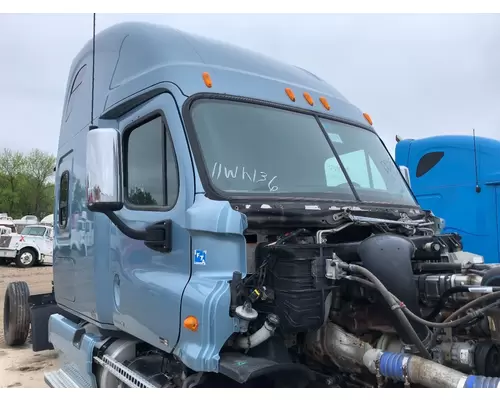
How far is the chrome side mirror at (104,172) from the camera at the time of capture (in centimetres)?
298

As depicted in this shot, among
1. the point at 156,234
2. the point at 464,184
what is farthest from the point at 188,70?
the point at 464,184

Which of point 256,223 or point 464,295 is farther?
point 256,223

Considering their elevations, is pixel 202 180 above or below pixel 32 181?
below

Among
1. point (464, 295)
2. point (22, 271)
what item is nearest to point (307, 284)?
point (464, 295)

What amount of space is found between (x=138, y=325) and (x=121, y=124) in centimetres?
156

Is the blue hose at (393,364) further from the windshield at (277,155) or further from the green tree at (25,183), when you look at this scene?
the green tree at (25,183)

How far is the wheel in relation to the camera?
20845 millimetres

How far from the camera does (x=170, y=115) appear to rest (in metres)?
3.36

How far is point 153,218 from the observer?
3438mm

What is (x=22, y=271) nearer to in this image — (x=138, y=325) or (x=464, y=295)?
(x=138, y=325)

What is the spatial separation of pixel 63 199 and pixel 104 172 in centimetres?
253

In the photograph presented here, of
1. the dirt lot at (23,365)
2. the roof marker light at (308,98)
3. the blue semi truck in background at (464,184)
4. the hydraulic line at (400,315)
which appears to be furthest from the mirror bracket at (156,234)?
the blue semi truck in background at (464,184)

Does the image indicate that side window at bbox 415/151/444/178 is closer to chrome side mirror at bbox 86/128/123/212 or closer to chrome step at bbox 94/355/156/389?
chrome step at bbox 94/355/156/389

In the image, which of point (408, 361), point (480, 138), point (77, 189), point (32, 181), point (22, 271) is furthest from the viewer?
point (32, 181)
